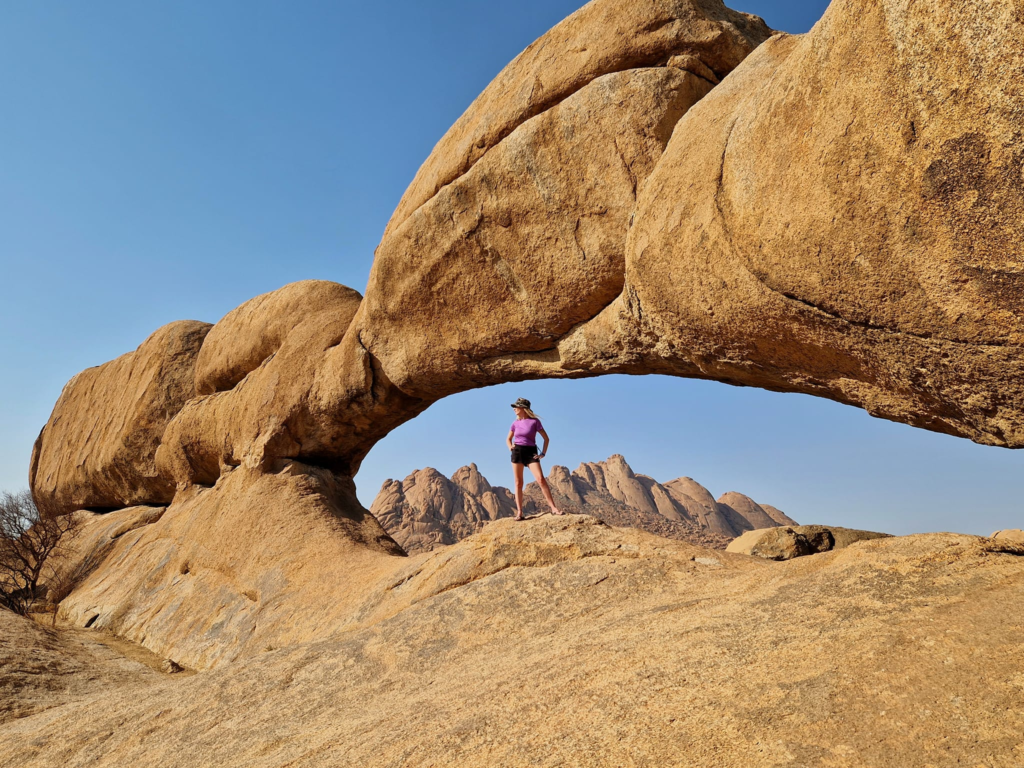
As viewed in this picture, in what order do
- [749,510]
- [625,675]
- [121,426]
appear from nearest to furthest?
[625,675]
[121,426]
[749,510]

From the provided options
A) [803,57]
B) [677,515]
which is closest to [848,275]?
[803,57]

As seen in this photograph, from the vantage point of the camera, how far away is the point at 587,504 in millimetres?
69125

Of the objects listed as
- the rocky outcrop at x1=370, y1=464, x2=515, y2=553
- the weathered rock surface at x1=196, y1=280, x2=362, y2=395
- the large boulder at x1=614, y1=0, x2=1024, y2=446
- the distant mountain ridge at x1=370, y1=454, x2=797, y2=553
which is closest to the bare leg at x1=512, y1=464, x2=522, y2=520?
the large boulder at x1=614, y1=0, x2=1024, y2=446

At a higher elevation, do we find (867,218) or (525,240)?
(525,240)

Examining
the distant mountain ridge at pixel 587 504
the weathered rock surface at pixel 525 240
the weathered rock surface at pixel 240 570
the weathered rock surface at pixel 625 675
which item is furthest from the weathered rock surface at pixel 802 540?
the distant mountain ridge at pixel 587 504

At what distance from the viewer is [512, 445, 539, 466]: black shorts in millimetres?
7219

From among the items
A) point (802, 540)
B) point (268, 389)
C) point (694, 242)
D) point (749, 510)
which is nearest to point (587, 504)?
point (749, 510)

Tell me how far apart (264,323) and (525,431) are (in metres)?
7.85

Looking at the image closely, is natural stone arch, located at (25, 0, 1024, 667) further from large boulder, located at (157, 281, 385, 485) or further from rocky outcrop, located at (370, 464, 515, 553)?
rocky outcrop, located at (370, 464, 515, 553)

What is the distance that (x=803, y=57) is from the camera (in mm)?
4582

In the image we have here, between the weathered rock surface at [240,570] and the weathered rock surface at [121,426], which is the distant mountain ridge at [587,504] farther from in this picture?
the weathered rock surface at [240,570]

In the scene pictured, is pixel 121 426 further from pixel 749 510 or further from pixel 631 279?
pixel 749 510

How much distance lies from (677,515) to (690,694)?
72022 mm

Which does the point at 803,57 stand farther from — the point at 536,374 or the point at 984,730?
the point at 536,374
